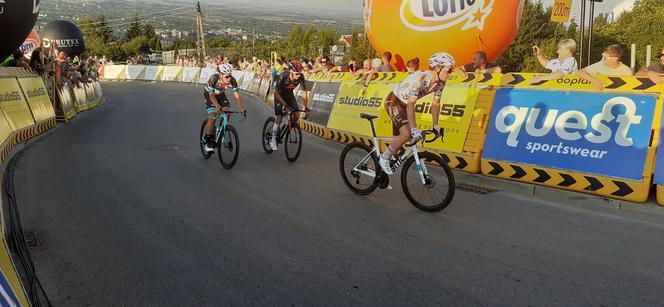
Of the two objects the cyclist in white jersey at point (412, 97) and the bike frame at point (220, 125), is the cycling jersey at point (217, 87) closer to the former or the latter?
the bike frame at point (220, 125)

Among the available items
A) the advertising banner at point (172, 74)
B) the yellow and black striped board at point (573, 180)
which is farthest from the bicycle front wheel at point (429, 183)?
the advertising banner at point (172, 74)

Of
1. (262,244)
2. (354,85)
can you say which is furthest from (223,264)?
(354,85)

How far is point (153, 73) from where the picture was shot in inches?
1794

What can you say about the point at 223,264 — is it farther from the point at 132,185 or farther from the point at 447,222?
the point at 132,185

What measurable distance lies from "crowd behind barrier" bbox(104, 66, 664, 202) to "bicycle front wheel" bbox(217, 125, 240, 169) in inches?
127

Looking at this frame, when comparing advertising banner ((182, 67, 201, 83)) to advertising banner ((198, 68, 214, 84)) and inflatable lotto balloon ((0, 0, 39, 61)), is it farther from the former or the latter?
inflatable lotto balloon ((0, 0, 39, 61))

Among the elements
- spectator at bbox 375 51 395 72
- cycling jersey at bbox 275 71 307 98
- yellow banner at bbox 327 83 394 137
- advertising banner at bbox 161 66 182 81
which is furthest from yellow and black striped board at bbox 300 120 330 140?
advertising banner at bbox 161 66 182 81

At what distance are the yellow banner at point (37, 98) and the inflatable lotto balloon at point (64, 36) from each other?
15323mm

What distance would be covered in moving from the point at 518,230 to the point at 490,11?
649 cm

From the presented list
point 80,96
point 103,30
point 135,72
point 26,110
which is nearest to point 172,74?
point 135,72

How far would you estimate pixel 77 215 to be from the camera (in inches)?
237

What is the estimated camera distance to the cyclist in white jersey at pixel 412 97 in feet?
21.1

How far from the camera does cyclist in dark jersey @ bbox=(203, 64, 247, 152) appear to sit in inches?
358

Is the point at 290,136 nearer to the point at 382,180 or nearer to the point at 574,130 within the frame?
the point at 382,180
